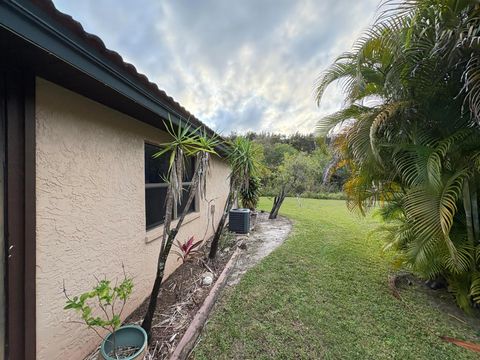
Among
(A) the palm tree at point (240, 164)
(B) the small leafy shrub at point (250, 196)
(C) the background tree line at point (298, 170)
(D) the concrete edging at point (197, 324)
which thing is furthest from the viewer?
(B) the small leafy shrub at point (250, 196)

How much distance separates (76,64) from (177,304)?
335cm

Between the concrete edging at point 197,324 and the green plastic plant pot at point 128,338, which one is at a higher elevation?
the green plastic plant pot at point 128,338

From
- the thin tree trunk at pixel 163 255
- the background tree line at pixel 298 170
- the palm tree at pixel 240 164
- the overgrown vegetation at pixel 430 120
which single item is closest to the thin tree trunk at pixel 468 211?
the overgrown vegetation at pixel 430 120

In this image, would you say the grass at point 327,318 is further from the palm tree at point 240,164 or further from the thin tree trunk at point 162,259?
the palm tree at point 240,164

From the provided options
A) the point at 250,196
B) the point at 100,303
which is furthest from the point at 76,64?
the point at 250,196

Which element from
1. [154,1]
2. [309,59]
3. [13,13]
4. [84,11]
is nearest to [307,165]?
[309,59]

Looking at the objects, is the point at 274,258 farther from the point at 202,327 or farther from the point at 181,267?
the point at 202,327

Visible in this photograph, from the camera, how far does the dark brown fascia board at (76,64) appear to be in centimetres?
139

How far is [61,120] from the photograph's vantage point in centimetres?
217

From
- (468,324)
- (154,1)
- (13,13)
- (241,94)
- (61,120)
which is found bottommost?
(468,324)

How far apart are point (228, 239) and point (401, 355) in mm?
4924

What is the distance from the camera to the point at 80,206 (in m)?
2.40

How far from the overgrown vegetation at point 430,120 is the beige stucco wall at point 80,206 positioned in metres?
3.60

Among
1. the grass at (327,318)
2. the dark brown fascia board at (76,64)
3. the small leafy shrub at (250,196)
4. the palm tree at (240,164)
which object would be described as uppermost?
the dark brown fascia board at (76,64)
